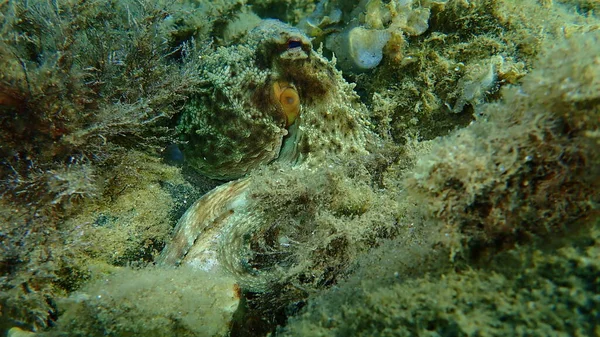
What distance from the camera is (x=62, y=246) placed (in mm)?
2326

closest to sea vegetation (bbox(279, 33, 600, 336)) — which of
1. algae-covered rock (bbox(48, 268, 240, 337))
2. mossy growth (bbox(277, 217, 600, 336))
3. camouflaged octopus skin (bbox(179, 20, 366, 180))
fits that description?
mossy growth (bbox(277, 217, 600, 336))

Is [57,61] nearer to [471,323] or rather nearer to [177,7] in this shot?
[177,7]

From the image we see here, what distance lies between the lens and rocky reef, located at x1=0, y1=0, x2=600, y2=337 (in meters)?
1.38

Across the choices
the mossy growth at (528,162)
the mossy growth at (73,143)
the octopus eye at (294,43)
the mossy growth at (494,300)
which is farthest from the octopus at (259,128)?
the mossy growth at (528,162)

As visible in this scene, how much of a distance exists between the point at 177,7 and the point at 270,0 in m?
1.43

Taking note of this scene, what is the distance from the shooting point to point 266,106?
133 inches

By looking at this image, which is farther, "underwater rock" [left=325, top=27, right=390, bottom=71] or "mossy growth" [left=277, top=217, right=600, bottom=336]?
"underwater rock" [left=325, top=27, right=390, bottom=71]

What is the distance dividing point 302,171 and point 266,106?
3.09ft

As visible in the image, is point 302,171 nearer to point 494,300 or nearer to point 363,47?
point 363,47

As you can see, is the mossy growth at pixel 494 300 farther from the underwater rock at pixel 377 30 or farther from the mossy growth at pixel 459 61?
the underwater rock at pixel 377 30

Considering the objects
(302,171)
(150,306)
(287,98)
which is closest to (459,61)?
(287,98)

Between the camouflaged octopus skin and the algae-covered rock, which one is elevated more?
the camouflaged octopus skin

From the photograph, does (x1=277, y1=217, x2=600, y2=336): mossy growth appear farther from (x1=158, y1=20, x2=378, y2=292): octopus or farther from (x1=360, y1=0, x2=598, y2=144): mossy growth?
(x1=360, y1=0, x2=598, y2=144): mossy growth

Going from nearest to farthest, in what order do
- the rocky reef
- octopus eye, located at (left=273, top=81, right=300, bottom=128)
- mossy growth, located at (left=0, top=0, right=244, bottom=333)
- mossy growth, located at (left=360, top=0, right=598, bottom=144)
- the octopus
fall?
1. the rocky reef
2. mossy growth, located at (left=0, top=0, right=244, bottom=333)
3. the octopus
4. mossy growth, located at (left=360, top=0, right=598, bottom=144)
5. octopus eye, located at (left=273, top=81, right=300, bottom=128)
